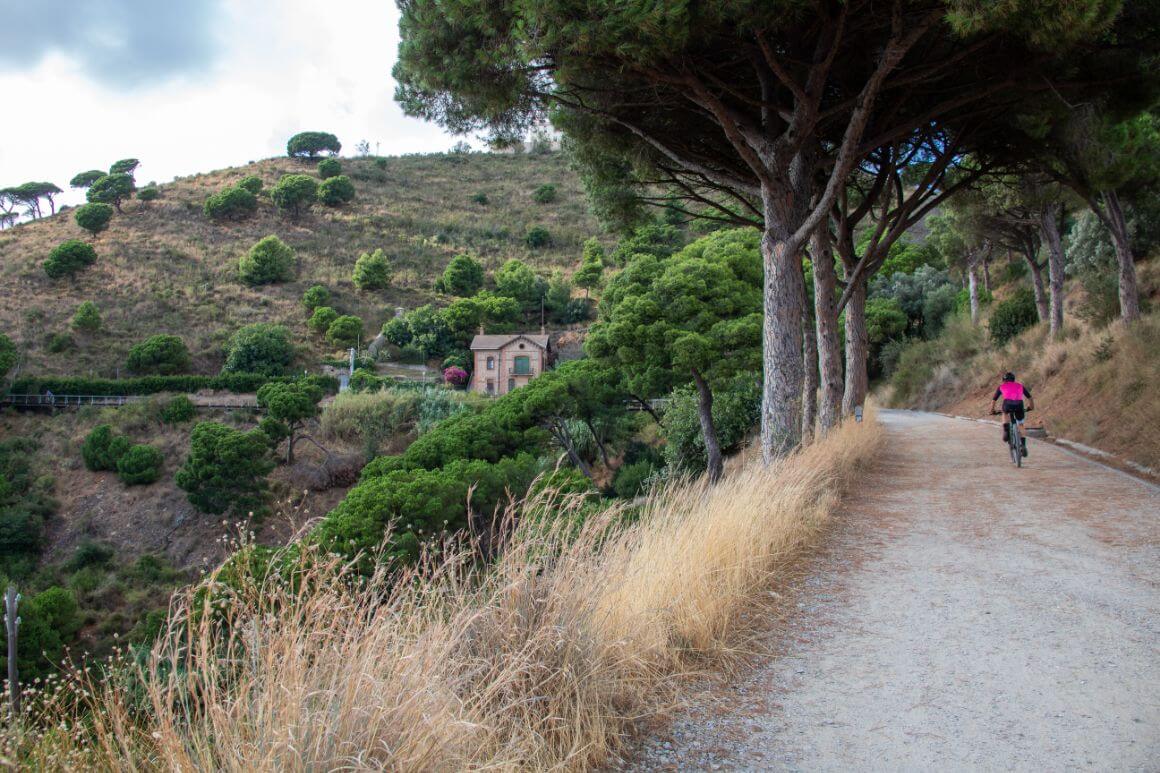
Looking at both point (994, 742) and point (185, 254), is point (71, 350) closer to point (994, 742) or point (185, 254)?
point (185, 254)

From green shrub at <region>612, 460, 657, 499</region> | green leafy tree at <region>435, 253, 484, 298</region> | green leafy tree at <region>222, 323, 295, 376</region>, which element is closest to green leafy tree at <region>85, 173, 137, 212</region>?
green leafy tree at <region>435, 253, 484, 298</region>

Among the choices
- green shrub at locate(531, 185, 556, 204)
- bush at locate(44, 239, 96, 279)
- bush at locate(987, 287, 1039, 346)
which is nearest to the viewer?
bush at locate(987, 287, 1039, 346)

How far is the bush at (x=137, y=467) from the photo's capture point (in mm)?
37406

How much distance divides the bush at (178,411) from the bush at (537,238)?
169ft

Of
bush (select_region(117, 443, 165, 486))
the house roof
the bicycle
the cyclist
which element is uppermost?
the house roof

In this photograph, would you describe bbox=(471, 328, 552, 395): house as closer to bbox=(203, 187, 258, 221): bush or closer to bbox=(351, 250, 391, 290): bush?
bbox=(351, 250, 391, 290): bush

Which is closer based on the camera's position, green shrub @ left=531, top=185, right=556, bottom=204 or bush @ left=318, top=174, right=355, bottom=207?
bush @ left=318, top=174, right=355, bottom=207

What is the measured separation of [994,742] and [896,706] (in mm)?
438

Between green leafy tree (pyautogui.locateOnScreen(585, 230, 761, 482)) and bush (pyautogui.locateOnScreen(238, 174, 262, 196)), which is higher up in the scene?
bush (pyautogui.locateOnScreen(238, 174, 262, 196))

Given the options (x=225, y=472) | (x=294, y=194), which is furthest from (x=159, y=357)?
(x=294, y=194)

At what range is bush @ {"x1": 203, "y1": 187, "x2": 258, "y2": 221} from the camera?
85875mm

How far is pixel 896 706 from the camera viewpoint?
3.30m

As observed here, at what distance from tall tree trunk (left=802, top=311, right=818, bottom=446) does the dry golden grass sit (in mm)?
6687

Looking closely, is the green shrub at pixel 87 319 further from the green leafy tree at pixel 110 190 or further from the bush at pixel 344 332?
the green leafy tree at pixel 110 190
